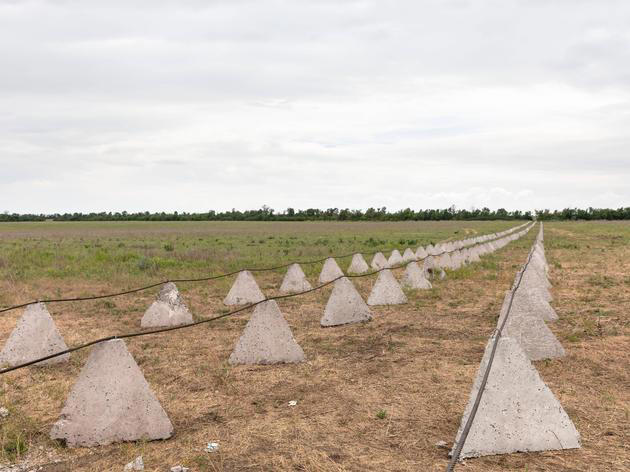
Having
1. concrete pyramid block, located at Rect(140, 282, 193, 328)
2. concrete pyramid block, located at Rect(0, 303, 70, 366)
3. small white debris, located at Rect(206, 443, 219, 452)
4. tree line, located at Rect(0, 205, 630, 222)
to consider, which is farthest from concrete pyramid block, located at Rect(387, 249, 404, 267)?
tree line, located at Rect(0, 205, 630, 222)

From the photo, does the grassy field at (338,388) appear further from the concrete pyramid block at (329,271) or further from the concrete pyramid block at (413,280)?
the concrete pyramid block at (329,271)

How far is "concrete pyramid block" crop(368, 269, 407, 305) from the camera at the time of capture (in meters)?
12.6

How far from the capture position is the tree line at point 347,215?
369 ft

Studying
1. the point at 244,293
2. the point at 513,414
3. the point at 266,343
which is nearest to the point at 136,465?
the point at 513,414

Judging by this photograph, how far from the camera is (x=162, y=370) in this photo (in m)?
7.57

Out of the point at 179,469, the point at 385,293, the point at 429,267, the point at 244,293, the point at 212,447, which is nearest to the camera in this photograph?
the point at 179,469

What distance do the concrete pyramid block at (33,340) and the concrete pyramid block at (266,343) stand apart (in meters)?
2.57

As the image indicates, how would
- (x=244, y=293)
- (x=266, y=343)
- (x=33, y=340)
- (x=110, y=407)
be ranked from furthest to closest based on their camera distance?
(x=244, y=293)
(x=33, y=340)
(x=266, y=343)
(x=110, y=407)

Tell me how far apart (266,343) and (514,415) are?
147 inches

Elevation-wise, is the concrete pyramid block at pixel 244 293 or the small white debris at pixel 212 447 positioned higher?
the concrete pyramid block at pixel 244 293

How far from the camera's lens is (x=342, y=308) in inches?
411

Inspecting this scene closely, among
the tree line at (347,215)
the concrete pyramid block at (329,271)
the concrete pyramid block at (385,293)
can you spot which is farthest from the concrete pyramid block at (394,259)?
A: the tree line at (347,215)

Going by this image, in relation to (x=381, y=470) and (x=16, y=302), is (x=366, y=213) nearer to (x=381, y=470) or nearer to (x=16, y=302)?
(x=16, y=302)

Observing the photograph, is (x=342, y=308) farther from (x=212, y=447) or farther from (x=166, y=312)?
(x=212, y=447)
